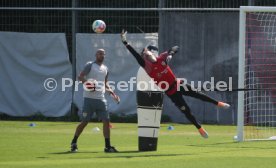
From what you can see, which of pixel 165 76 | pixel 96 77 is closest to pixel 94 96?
pixel 96 77

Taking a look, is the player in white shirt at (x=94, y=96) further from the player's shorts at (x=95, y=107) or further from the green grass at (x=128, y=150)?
the green grass at (x=128, y=150)

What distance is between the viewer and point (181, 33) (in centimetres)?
2822

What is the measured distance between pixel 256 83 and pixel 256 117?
1048mm

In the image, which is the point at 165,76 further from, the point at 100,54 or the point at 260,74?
the point at 260,74

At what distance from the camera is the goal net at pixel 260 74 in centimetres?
2417

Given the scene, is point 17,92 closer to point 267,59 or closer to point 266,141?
point 267,59

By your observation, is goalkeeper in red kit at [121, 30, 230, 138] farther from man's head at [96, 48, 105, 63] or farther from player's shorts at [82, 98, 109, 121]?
player's shorts at [82, 98, 109, 121]

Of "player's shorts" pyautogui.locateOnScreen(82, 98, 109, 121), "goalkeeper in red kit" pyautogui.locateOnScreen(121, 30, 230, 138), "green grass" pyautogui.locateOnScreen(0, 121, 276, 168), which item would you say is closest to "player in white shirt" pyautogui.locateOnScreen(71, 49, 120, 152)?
"player's shorts" pyautogui.locateOnScreen(82, 98, 109, 121)

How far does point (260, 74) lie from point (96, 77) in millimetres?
7949

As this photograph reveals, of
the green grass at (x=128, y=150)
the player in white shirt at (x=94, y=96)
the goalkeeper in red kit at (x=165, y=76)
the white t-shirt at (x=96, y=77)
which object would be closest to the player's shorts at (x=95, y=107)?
the player in white shirt at (x=94, y=96)

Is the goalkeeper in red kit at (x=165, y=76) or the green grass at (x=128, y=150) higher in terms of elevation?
the goalkeeper in red kit at (x=165, y=76)

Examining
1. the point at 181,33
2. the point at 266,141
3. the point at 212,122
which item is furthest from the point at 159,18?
the point at 266,141

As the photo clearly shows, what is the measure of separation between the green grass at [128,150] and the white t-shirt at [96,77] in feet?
3.94

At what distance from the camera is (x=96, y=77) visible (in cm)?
1866
